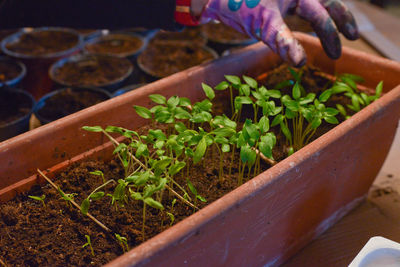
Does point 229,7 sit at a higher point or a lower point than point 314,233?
higher

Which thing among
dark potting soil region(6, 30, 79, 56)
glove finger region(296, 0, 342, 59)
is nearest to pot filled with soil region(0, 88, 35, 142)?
dark potting soil region(6, 30, 79, 56)

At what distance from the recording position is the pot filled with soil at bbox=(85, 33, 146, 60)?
2.39m

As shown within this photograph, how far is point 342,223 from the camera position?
131 cm

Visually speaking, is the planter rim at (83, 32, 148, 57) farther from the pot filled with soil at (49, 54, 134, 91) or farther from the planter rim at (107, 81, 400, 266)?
the planter rim at (107, 81, 400, 266)

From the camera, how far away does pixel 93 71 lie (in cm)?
209

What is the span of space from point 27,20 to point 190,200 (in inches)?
38.0

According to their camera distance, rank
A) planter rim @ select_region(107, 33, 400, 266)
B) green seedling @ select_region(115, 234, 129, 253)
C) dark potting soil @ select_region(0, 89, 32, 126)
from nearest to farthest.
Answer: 1. planter rim @ select_region(107, 33, 400, 266)
2. green seedling @ select_region(115, 234, 129, 253)
3. dark potting soil @ select_region(0, 89, 32, 126)

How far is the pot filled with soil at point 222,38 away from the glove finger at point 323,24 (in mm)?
983

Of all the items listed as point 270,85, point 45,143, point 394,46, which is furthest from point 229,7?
point 394,46

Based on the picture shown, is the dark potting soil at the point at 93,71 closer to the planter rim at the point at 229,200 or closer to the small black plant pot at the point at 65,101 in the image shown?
the small black plant pot at the point at 65,101

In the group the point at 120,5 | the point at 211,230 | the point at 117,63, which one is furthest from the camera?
the point at 117,63

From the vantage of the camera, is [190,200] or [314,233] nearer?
[190,200]

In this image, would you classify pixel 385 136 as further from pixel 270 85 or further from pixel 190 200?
pixel 190 200

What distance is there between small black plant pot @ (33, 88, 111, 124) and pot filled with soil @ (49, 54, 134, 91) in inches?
2.3
